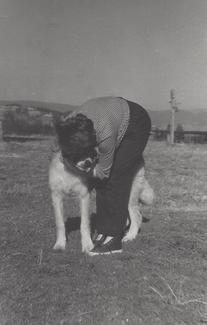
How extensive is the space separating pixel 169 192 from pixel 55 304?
12.7 feet

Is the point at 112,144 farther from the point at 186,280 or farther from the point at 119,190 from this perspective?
the point at 186,280

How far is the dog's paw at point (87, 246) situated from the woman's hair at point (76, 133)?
108 centimetres

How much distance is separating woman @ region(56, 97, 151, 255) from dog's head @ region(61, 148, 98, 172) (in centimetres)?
4

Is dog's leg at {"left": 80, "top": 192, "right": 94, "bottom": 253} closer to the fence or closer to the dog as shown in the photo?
the dog

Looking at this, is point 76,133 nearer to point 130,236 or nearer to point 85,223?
point 85,223

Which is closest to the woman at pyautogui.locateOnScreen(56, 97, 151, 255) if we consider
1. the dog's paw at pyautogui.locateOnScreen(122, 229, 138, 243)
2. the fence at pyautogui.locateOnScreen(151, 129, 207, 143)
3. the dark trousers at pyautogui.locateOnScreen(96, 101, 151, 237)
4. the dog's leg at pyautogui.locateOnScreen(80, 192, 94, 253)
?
the dark trousers at pyautogui.locateOnScreen(96, 101, 151, 237)

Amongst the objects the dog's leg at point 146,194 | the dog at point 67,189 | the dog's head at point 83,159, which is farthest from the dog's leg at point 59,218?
the dog's leg at point 146,194

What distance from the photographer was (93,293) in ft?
8.57

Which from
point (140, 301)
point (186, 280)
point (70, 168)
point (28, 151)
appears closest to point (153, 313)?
point (140, 301)

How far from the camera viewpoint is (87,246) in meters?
3.61

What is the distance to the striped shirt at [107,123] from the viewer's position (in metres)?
3.08

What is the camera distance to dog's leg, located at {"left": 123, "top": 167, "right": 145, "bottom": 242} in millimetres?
3965

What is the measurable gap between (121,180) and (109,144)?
54cm

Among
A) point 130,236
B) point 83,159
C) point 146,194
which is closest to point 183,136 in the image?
point 146,194
